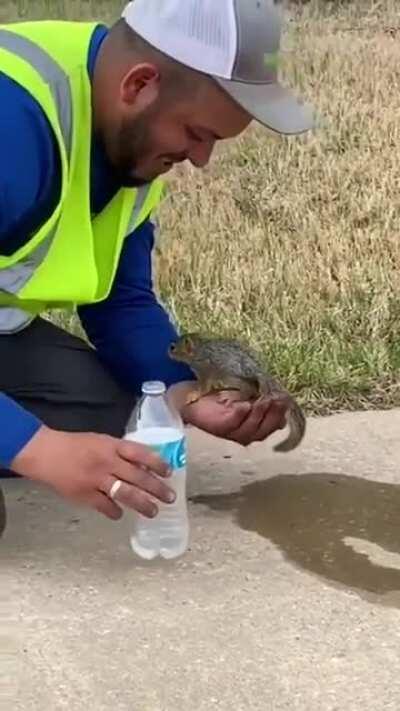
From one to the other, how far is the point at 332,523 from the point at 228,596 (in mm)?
433

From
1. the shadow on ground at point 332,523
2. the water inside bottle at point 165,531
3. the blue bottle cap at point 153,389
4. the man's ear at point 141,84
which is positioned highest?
the man's ear at point 141,84

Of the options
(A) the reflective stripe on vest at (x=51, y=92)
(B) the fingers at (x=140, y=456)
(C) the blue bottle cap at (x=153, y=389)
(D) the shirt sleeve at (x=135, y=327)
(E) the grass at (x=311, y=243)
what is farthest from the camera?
(E) the grass at (x=311, y=243)

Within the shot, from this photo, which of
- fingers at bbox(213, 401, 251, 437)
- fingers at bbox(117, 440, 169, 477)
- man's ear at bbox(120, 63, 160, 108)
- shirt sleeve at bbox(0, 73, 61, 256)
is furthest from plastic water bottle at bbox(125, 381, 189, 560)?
man's ear at bbox(120, 63, 160, 108)

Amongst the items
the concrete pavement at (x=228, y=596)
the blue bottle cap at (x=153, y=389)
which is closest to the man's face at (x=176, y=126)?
the blue bottle cap at (x=153, y=389)

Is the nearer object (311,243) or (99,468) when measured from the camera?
(99,468)

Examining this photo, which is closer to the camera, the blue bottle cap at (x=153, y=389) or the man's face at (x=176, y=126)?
the man's face at (x=176, y=126)

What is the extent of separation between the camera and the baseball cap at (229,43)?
2770mm

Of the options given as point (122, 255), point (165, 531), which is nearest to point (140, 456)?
point (165, 531)

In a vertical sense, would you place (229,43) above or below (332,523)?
above

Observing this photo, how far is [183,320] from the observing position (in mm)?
4578

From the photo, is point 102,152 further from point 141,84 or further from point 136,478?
point 136,478

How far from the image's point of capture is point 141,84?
112 inches

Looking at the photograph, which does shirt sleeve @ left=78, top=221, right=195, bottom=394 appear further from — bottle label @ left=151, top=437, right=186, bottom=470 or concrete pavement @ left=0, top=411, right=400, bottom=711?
bottle label @ left=151, top=437, right=186, bottom=470

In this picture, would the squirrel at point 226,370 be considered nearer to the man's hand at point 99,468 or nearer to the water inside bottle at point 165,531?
the water inside bottle at point 165,531
